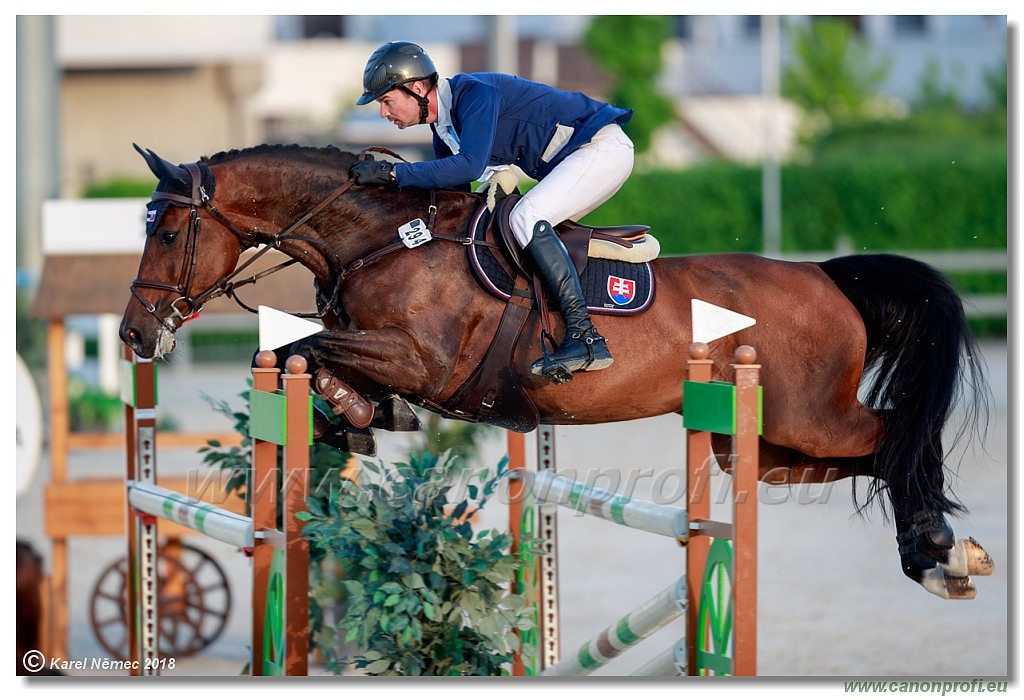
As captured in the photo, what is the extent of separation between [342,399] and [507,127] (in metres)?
0.93

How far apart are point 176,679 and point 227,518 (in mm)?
486

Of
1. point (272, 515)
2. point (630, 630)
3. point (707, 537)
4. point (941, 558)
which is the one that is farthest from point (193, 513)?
point (941, 558)

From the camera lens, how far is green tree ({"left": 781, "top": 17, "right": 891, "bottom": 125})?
909 inches

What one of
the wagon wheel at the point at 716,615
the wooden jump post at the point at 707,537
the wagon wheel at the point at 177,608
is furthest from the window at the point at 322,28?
the wagon wheel at the point at 716,615

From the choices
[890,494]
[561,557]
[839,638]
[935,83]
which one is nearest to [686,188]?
[935,83]

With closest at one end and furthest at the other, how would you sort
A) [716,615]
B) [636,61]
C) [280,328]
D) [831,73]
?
[716,615] < [280,328] < [636,61] < [831,73]

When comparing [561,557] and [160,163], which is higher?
[160,163]

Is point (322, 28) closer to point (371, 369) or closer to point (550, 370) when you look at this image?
point (371, 369)

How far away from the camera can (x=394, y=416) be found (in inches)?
140

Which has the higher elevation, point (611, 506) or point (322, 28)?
point (322, 28)

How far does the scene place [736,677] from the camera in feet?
9.79

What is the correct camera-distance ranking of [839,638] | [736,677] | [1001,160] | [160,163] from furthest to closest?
[1001,160] → [839,638] → [160,163] → [736,677]

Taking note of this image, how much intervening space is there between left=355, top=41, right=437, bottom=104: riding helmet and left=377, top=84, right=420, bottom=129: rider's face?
4cm
